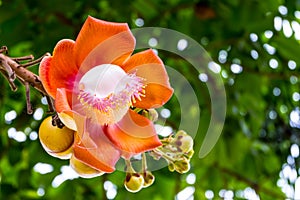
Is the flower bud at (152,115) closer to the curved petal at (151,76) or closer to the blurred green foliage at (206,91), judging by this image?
the curved petal at (151,76)

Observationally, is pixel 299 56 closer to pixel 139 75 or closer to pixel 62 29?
pixel 62 29

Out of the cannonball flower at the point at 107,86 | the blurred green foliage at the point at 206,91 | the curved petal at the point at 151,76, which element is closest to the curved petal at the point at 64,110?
the cannonball flower at the point at 107,86

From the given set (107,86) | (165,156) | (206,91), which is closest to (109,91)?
(107,86)

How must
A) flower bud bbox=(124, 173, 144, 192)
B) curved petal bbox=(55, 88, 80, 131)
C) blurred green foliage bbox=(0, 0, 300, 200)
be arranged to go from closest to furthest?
curved petal bbox=(55, 88, 80, 131) → flower bud bbox=(124, 173, 144, 192) → blurred green foliage bbox=(0, 0, 300, 200)

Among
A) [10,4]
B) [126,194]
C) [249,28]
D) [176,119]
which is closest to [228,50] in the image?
[249,28]

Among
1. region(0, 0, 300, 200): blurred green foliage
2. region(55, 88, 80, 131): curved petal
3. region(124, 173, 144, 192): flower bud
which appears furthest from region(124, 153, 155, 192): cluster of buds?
region(0, 0, 300, 200): blurred green foliage

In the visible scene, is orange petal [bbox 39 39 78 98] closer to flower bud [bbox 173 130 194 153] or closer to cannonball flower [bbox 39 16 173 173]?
cannonball flower [bbox 39 16 173 173]
